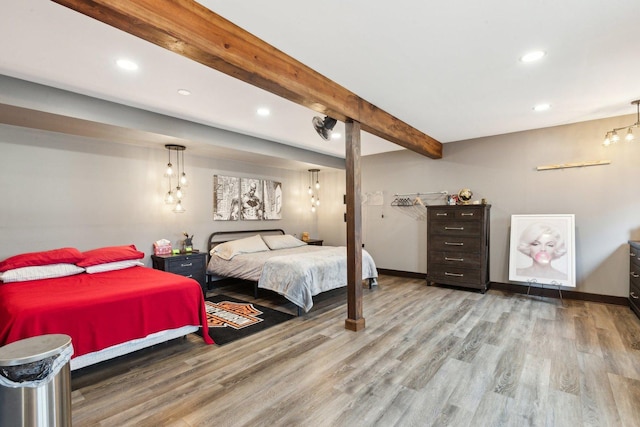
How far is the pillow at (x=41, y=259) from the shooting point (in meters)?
3.18

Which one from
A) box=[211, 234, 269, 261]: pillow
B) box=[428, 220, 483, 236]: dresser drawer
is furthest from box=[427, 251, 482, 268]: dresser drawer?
box=[211, 234, 269, 261]: pillow

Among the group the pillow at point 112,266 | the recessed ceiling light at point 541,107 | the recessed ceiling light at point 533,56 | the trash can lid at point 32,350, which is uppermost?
the recessed ceiling light at point 533,56

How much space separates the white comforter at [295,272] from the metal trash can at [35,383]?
254cm

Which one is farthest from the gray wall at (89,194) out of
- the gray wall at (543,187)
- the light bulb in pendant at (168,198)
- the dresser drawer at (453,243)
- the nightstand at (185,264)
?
the dresser drawer at (453,243)

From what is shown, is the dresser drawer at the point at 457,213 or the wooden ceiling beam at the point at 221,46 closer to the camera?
the wooden ceiling beam at the point at 221,46

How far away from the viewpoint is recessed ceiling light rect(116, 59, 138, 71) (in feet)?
8.18

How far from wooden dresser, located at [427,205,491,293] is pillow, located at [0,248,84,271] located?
503 centimetres

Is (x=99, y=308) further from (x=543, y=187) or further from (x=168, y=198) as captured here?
(x=543, y=187)

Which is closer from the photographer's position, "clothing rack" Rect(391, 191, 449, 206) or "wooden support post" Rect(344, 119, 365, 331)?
"wooden support post" Rect(344, 119, 365, 331)

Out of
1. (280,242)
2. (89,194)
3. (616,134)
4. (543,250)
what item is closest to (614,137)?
(616,134)

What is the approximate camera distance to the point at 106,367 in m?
2.60

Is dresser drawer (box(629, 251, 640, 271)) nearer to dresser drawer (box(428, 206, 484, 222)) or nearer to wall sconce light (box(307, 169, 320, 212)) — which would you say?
dresser drawer (box(428, 206, 484, 222))

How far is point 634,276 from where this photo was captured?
3834mm

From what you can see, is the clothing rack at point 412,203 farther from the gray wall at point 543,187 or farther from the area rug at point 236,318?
the area rug at point 236,318
